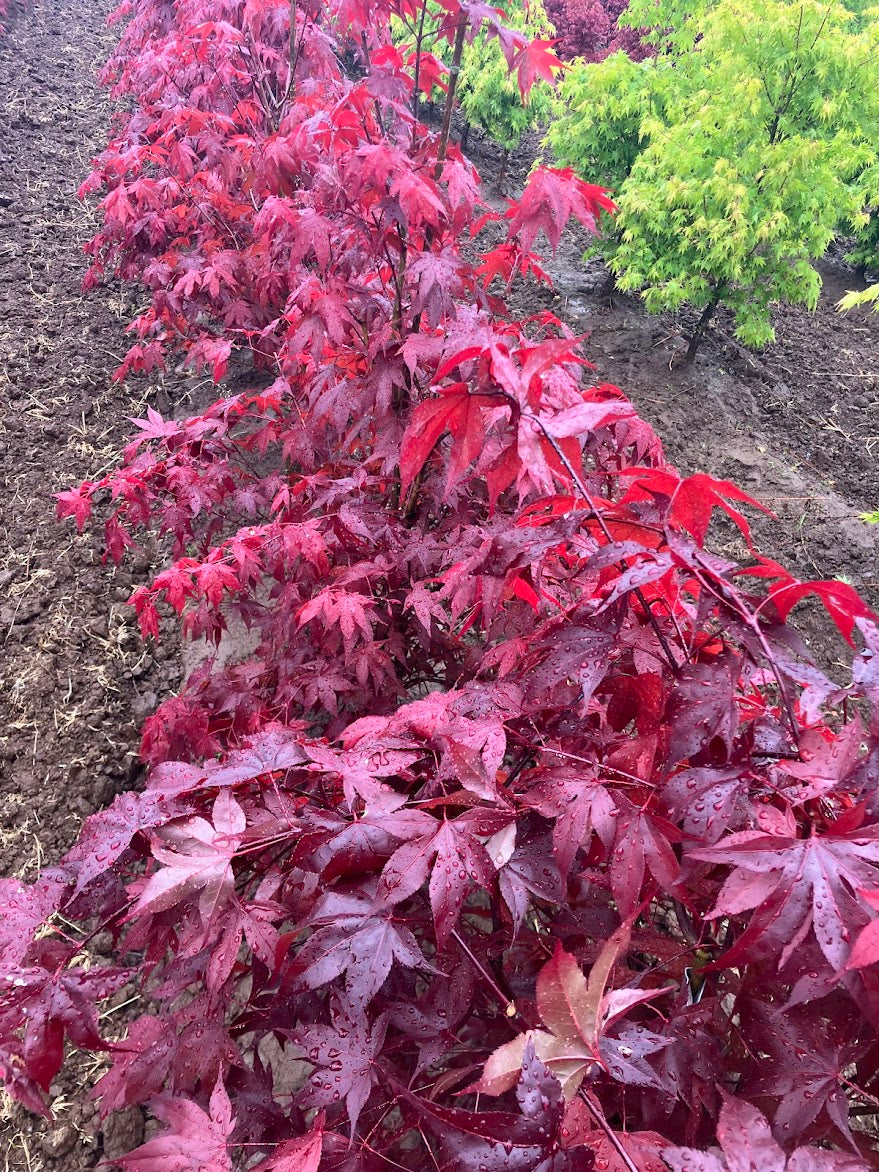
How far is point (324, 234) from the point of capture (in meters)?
1.83

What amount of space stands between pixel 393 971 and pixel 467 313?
4.22 ft

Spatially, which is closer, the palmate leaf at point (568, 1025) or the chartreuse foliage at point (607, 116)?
the palmate leaf at point (568, 1025)

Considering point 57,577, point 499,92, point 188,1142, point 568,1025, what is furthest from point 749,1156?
point 499,92

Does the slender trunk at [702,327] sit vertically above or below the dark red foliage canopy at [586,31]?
below

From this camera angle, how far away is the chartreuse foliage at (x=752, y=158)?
12.0 ft

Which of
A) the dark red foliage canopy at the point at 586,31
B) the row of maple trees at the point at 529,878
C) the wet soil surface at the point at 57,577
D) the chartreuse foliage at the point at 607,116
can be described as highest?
the dark red foliage canopy at the point at 586,31

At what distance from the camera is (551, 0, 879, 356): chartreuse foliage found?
365 centimetres

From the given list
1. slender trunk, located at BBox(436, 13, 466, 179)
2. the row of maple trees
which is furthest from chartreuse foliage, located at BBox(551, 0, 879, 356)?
the row of maple trees

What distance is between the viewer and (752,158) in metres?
3.74

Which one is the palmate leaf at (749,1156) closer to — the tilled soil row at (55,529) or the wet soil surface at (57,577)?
the wet soil surface at (57,577)

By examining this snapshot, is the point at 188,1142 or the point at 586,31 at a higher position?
the point at 586,31

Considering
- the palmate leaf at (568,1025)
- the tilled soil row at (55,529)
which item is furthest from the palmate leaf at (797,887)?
the tilled soil row at (55,529)

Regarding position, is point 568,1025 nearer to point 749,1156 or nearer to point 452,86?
point 749,1156

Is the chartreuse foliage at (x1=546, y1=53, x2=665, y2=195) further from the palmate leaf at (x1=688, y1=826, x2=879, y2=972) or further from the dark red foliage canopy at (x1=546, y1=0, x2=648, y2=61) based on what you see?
the palmate leaf at (x1=688, y1=826, x2=879, y2=972)
